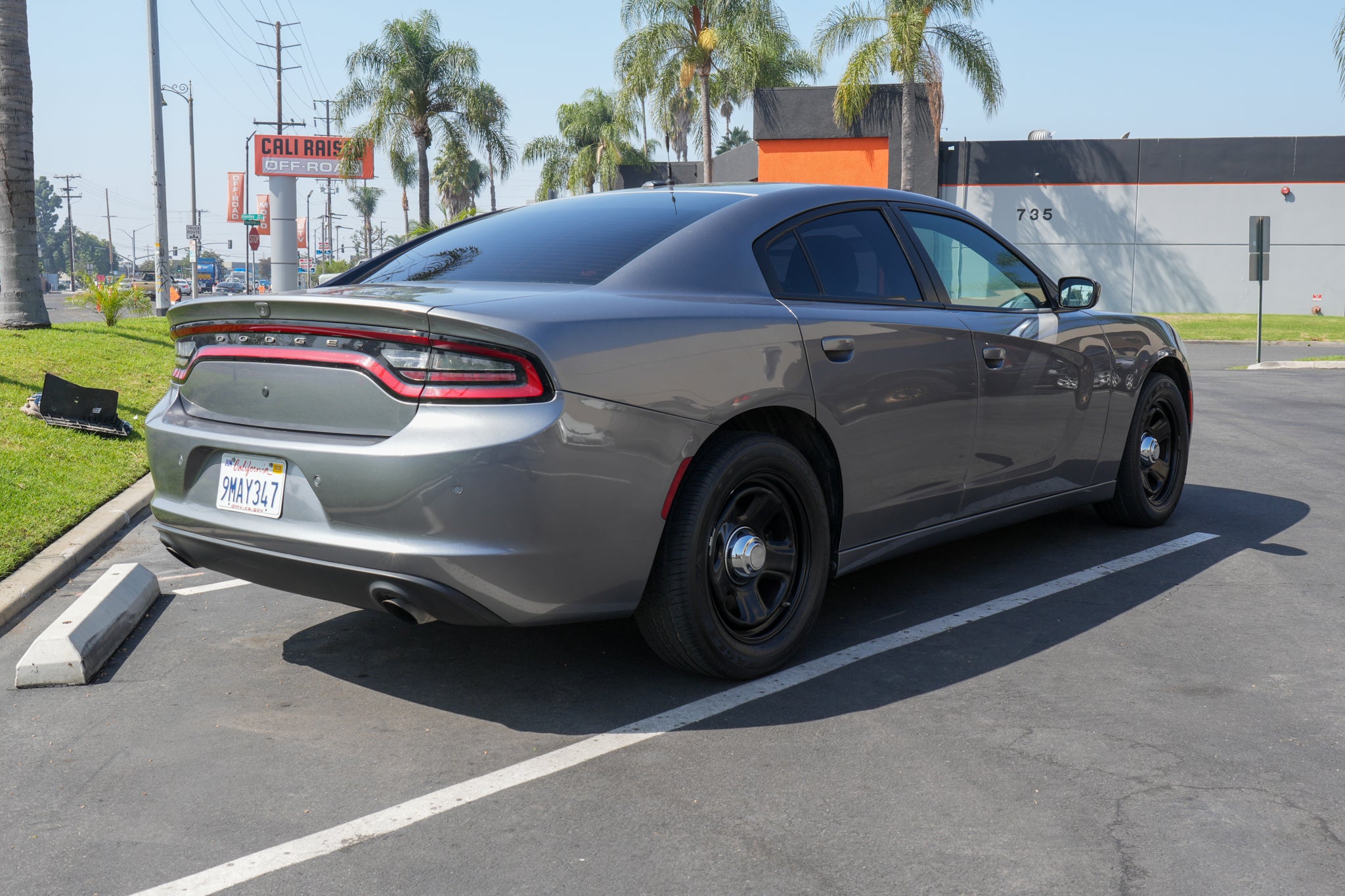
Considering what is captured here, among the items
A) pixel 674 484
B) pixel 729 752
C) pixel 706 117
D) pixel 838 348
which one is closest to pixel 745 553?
pixel 674 484

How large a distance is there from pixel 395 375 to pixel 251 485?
635mm

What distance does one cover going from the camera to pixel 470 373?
318 centimetres

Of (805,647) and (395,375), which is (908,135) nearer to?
(805,647)

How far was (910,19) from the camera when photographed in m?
30.3

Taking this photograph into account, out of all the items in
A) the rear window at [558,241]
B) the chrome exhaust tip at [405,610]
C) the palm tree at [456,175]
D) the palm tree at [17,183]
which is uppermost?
the palm tree at [456,175]

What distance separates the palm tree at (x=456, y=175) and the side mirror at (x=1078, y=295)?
130 feet

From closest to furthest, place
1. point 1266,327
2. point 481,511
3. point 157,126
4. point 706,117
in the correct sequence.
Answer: point 481,511
point 157,126
point 1266,327
point 706,117

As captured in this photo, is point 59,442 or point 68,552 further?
point 59,442

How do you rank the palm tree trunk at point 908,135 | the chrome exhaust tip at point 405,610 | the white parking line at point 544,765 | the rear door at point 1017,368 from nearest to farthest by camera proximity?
the white parking line at point 544,765 < the chrome exhaust tip at point 405,610 < the rear door at point 1017,368 < the palm tree trunk at point 908,135

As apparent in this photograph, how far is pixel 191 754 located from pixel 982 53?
30581 mm

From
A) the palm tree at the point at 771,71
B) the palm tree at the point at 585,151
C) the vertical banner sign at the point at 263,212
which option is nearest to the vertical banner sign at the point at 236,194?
the vertical banner sign at the point at 263,212

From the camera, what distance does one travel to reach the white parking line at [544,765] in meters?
2.67

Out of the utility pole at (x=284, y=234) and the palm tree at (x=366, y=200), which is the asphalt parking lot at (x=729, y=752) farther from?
the palm tree at (x=366, y=200)

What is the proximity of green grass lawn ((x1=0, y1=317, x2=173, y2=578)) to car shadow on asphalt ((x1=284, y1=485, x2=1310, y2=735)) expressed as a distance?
85.1 inches
